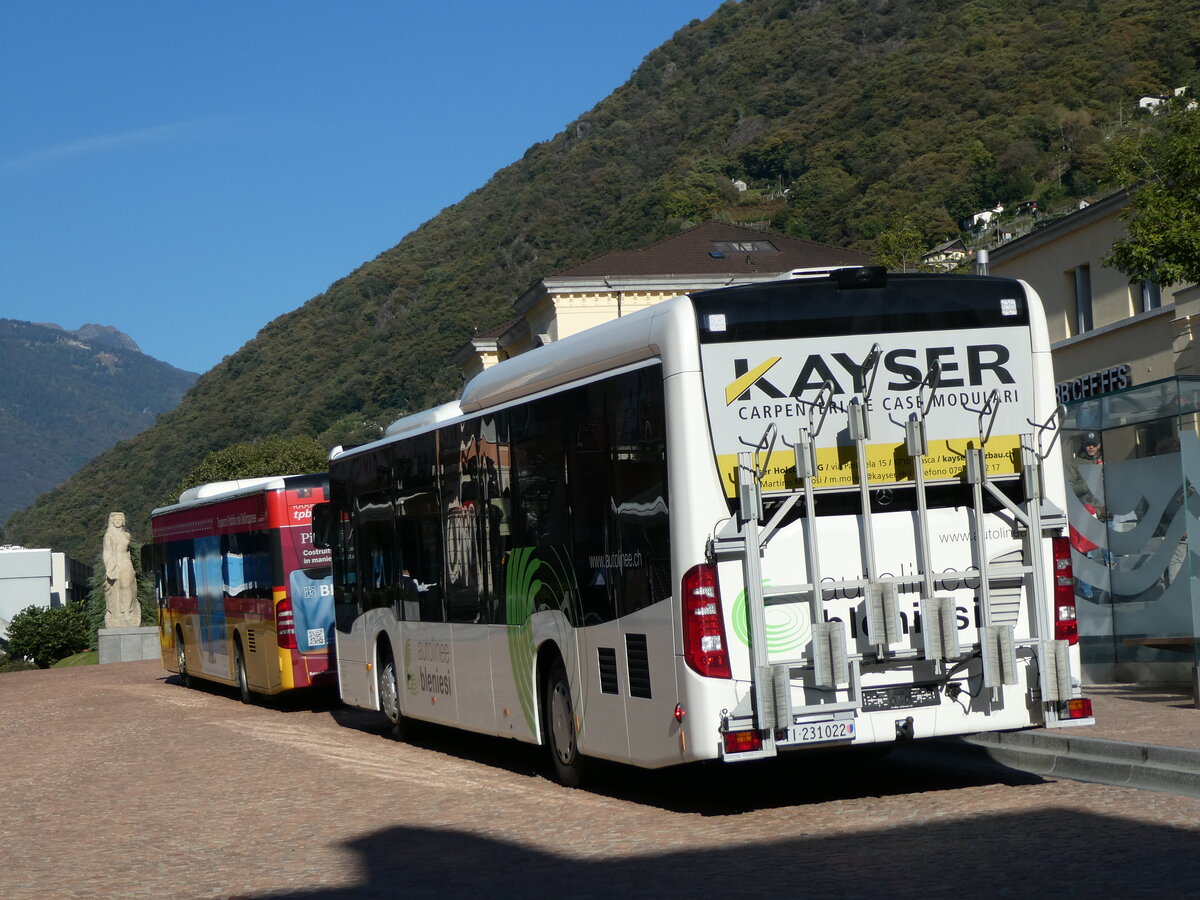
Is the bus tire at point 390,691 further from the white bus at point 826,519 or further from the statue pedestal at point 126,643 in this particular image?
the statue pedestal at point 126,643

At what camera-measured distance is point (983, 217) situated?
100 metres

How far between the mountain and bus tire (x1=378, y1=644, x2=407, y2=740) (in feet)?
263

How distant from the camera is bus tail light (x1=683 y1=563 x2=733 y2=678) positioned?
937 centimetres

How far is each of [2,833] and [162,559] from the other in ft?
58.5

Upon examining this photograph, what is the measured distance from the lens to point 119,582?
148 feet

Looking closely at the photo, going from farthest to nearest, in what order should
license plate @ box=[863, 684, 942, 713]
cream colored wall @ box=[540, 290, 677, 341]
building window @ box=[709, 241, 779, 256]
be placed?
1. building window @ box=[709, 241, 779, 256]
2. cream colored wall @ box=[540, 290, 677, 341]
3. license plate @ box=[863, 684, 942, 713]

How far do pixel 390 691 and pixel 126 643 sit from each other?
93.0 feet

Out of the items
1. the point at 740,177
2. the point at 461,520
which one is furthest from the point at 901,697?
the point at 740,177

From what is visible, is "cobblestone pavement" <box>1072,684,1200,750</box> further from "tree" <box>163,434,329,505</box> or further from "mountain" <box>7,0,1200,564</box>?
"mountain" <box>7,0,1200,564</box>

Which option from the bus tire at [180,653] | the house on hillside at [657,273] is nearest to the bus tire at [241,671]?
the bus tire at [180,653]

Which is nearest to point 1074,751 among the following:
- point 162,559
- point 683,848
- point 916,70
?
point 683,848

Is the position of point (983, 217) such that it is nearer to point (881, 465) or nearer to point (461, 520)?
point (461, 520)

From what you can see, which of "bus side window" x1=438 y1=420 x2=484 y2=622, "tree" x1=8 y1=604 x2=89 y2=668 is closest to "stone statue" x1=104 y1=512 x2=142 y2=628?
"tree" x1=8 y1=604 x2=89 y2=668

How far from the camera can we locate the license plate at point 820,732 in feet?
30.5
